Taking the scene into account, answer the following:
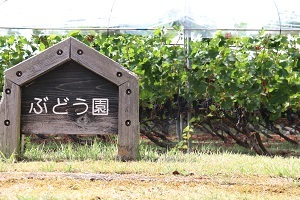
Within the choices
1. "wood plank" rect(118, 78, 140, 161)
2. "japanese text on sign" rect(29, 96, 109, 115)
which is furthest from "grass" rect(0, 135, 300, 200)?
"japanese text on sign" rect(29, 96, 109, 115)

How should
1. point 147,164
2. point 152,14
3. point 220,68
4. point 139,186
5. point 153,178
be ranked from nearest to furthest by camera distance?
point 139,186 < point 153,178 < point 147,164 < point 220,68 < point 152,14

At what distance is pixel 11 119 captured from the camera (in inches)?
248

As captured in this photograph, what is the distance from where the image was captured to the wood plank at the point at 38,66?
6.33 meters

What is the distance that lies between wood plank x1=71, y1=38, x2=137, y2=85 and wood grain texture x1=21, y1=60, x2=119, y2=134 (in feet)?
0.35

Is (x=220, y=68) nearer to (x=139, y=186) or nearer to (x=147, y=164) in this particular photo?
(x=147, y=164)

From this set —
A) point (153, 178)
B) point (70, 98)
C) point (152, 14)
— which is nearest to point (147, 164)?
point (153, 178)

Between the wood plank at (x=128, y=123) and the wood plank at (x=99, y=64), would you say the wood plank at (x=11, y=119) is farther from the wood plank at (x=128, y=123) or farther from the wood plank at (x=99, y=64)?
the wood plank at (x=128, y=123)

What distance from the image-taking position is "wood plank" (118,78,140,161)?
6258mm

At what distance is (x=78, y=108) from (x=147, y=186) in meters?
1.93

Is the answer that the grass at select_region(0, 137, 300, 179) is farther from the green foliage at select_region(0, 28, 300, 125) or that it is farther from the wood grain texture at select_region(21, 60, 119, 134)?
the green foliage at select_region(0, 28, 300, 125)

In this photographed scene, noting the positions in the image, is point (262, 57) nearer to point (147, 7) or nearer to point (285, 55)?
point (285, 55)

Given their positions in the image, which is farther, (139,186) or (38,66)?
(38,66)

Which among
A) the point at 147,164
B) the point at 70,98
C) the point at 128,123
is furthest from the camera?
Answer: the point at 70,98

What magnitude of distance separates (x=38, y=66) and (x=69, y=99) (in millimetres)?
448
